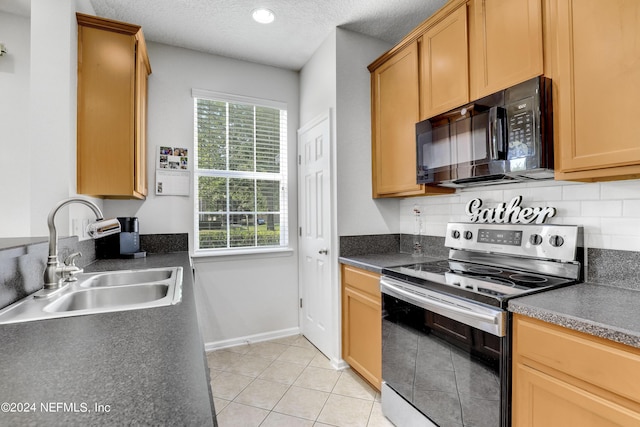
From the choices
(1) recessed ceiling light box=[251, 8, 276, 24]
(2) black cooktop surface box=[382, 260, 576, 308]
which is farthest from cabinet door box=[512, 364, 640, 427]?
(1) recessed ceiling light box=[251, 8, 276, 24]

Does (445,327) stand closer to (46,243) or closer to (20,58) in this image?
(46,243)

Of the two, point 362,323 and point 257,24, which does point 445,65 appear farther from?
point 362,323

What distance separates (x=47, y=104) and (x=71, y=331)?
4.87ft

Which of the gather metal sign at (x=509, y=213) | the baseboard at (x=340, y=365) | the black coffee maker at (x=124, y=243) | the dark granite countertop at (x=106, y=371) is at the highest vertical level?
the gather metal sign at (x=509, y=213)

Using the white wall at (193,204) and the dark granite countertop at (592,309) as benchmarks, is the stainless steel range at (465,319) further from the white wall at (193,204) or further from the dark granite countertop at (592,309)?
the white wall at (193,204)

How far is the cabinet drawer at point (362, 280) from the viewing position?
1.96m

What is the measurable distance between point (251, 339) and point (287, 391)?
2.91 ft

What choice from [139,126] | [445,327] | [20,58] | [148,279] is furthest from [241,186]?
[445,327]

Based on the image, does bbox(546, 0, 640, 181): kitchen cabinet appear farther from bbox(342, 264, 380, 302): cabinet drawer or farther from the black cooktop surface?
bbox(342, 264, 380, 302): cabinet drawer

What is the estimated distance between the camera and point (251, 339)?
2889 millimetres

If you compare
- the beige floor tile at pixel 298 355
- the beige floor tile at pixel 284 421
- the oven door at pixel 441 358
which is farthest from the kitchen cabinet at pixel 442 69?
the beige floor tile at pixel 284 421

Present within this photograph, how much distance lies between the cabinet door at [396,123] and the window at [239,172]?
106cm

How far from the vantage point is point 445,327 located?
1.40 meters

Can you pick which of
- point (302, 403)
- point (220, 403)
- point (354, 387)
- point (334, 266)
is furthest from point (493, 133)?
point (220, 403)
